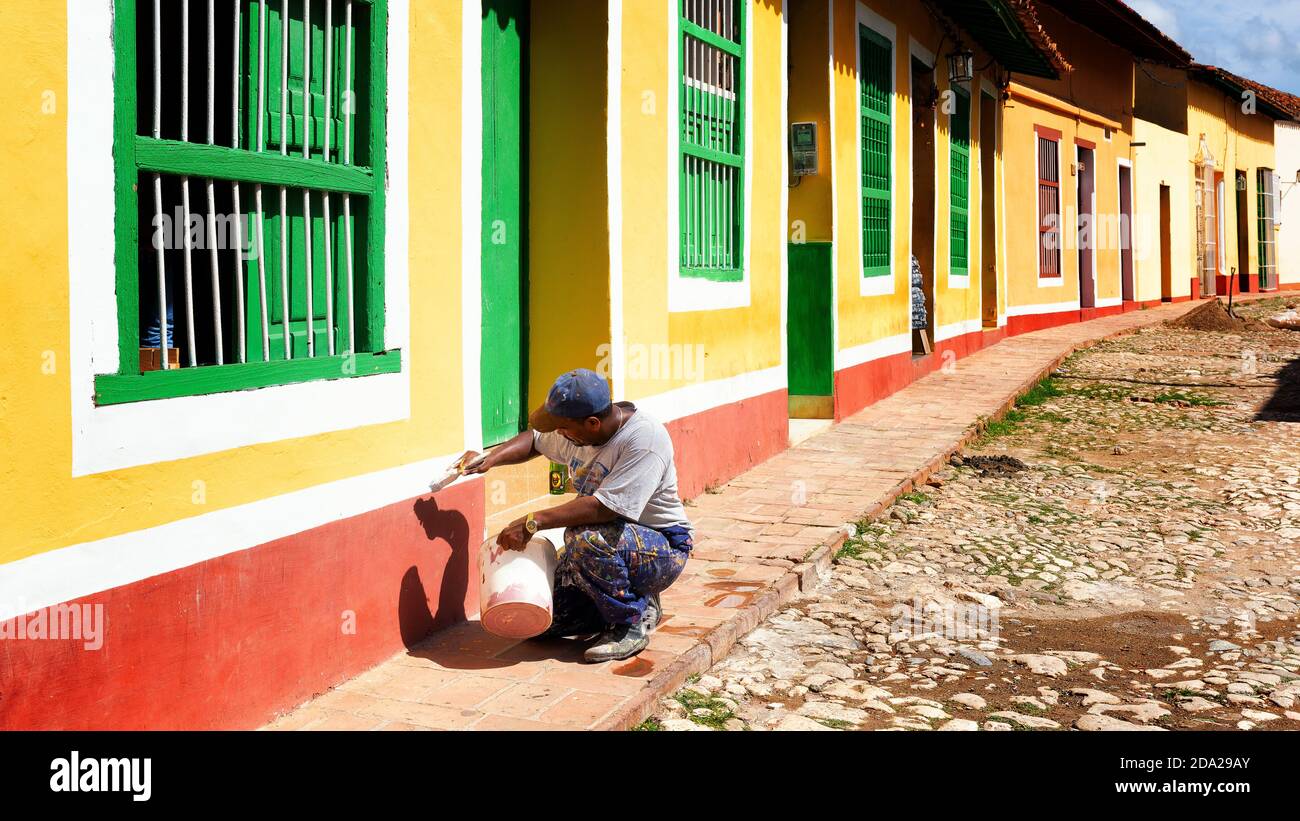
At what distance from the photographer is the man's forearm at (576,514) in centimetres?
453

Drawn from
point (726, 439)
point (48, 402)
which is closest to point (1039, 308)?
point (726, 439)

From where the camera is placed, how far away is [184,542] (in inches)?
140

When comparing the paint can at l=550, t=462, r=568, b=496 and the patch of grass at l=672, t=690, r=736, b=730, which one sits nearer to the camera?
the patch of grass at l=672, t=690, r=736, b=730

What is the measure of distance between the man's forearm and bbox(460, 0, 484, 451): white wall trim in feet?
2.14

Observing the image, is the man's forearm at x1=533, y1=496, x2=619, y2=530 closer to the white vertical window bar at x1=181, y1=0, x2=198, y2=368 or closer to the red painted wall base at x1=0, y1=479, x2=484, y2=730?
the red painted wall base at x1=0, y1=479, x2=484, y2=730

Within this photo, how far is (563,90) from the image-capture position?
635cm

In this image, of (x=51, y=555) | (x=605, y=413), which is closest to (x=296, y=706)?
(x=51, y=555)

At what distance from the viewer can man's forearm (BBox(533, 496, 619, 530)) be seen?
14.9 feet

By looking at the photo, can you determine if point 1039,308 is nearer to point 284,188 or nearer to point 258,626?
point 284,188

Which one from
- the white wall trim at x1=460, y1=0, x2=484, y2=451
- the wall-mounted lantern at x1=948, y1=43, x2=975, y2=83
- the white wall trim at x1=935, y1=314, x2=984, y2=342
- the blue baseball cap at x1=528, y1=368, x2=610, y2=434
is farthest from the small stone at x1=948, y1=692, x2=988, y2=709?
the wall-mounted lantern at x1=948, y1=43, x2=975, y2=83

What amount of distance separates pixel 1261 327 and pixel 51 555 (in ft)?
64.8

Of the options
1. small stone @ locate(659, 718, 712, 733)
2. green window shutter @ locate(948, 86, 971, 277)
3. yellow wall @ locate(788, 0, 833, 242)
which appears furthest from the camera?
green window shutter @ locate(948, 86, 971, 277)
